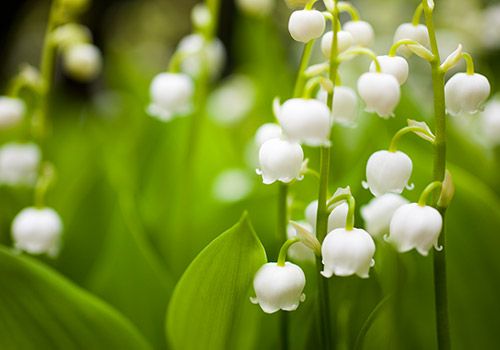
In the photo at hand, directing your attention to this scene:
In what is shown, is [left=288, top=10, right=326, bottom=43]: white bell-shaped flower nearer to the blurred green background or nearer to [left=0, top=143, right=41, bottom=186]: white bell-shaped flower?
the blurred green background

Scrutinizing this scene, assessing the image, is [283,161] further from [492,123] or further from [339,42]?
[492,123]

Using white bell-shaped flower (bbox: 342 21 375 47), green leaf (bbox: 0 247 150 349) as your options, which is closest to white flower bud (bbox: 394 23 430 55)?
white bell-shaped flower (bbox: 342 21 375 47)

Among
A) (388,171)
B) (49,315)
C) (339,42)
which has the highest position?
(339,42)

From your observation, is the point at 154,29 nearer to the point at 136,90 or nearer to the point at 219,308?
the point at 136,90

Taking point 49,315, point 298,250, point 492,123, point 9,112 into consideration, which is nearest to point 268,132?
point 298,250

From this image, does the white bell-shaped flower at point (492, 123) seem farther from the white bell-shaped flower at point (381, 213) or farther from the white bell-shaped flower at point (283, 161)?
the white bell-shaped flower at point (283, 161)

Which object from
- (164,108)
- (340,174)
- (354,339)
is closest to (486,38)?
(340,174)
